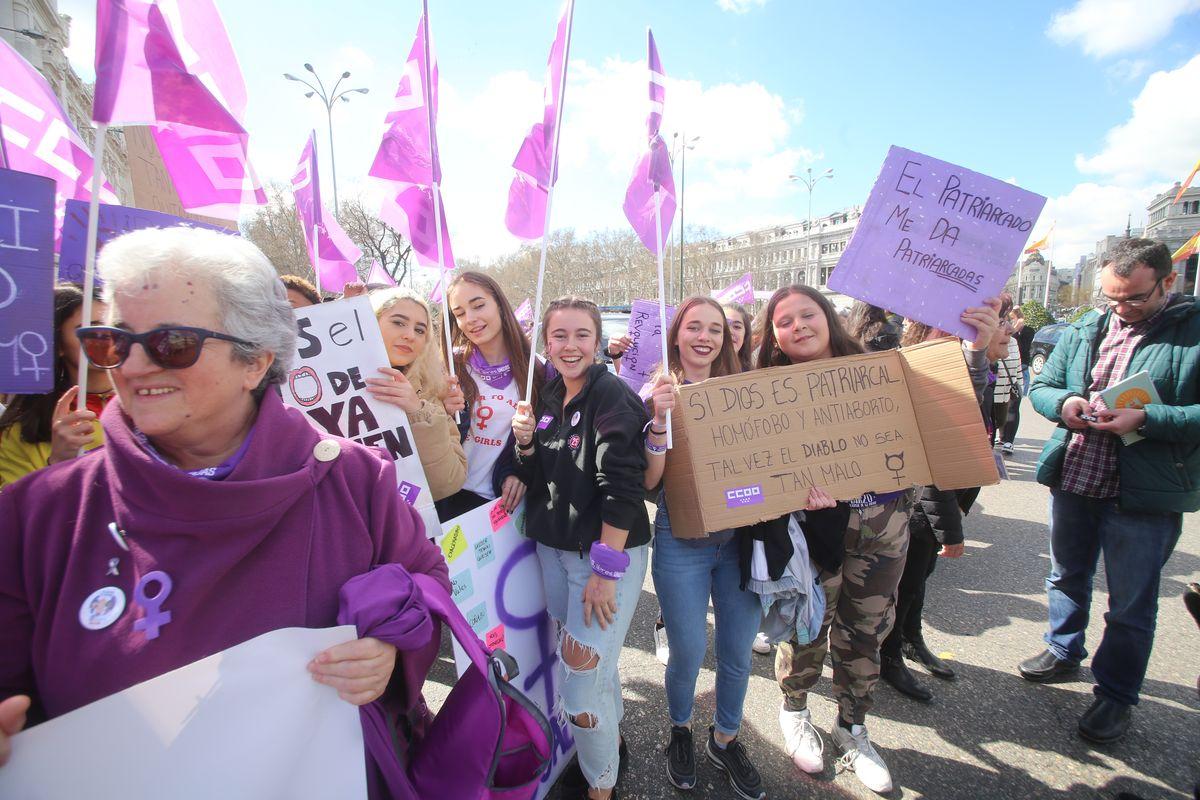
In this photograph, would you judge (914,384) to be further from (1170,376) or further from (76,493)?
(76,493)

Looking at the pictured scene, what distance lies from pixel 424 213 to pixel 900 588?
3523mm

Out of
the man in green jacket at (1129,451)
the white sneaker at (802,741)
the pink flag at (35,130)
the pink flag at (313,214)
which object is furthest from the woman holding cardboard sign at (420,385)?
the man in green jacket at (1129,451)

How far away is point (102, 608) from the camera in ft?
3.28

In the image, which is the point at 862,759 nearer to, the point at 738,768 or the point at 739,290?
the point at 738,768

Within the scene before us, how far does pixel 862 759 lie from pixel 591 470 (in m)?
1.83

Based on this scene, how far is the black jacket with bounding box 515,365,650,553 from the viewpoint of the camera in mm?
1913

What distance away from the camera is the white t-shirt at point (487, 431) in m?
2.44

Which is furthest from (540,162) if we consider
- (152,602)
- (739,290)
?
(739,290)

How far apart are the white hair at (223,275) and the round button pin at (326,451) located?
0.83 feet

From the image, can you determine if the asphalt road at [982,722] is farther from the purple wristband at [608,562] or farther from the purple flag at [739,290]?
the purple flag at [739,290]

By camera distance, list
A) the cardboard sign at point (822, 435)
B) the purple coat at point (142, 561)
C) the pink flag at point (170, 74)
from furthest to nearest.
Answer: the cardboard sign at point (822, 435)
the pink flag at point (170, 74)
the purple coat at point (142, 561)

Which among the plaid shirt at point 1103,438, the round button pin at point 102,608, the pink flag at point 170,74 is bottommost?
the round button pin at point 102,608

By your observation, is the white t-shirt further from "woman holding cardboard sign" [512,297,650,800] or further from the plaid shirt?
the plaid shirt

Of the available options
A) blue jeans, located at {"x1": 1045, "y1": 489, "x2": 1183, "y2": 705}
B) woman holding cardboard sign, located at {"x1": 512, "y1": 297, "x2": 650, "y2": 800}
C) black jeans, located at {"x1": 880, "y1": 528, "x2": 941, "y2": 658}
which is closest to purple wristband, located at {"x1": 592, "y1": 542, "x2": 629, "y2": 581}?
woman holding cardboard sign, located at {"x1": 512, "y1": 297, "x2": 650, "y2": 800}
